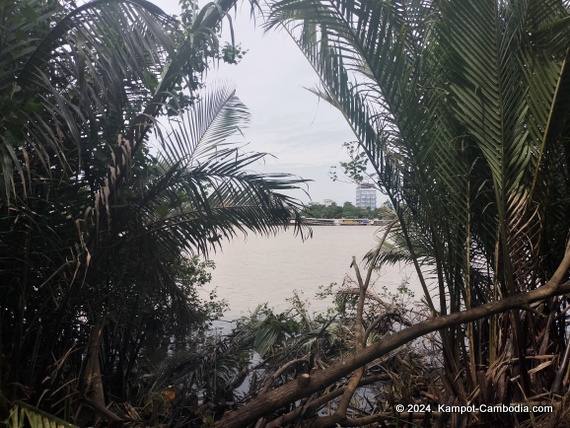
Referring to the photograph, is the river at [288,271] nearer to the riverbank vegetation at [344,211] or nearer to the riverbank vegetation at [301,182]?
the riverbank vegetation at [344,211]

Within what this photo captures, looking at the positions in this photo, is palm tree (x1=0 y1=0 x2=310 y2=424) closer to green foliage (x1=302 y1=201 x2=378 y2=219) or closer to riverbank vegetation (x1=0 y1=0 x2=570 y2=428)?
riverbank vegetation (x1=0 y1=0 x2=570 y2=428)

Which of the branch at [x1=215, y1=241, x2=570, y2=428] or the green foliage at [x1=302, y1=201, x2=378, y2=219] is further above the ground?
the green foliage at [x1=302, y1=201, x2=378, y2=219]

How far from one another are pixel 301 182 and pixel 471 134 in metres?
0.98

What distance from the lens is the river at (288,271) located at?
18.5ft

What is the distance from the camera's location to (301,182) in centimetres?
337

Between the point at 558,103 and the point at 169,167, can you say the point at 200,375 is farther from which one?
the point at 558,103

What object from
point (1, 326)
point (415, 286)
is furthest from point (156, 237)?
point (415, 286)

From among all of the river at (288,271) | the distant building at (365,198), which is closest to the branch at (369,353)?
the distant building at (365,198)

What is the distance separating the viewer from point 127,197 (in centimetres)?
320

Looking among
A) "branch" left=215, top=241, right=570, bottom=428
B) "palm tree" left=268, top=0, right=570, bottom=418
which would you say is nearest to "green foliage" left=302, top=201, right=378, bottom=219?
"palm tree" left=268, top=0, right=570, bottom=418

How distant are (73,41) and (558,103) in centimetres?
233

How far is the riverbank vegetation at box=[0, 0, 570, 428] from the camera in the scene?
2676mm

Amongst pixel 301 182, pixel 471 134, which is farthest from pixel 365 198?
pixel 471 134

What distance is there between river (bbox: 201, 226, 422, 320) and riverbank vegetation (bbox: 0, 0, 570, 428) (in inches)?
80.9
